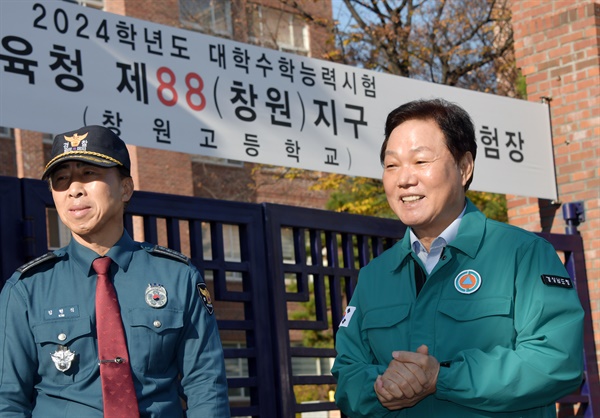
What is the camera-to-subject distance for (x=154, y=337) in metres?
3.18

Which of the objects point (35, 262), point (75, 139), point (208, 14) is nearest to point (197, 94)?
point (75, 139)

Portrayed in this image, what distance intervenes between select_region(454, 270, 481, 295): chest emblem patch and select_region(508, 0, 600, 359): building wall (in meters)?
5.59

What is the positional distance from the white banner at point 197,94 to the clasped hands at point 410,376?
325cm

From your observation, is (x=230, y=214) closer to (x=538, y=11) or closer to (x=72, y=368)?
(x=72, y=368)

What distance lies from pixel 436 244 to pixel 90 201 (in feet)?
3.70

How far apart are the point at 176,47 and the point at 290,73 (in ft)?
2.88

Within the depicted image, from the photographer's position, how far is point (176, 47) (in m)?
6.45

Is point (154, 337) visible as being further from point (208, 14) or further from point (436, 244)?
point (208, 14)

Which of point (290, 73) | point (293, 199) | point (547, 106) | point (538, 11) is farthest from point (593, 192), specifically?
point (293, 199)

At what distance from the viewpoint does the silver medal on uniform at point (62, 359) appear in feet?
10.2

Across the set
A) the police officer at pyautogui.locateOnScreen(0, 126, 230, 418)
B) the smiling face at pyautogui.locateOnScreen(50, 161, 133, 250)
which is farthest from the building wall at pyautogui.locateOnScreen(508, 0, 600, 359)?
the smiling face at pyautogui.locateOnScreen(50, 161, 133, 250)

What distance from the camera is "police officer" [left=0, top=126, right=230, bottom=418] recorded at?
3104 mm

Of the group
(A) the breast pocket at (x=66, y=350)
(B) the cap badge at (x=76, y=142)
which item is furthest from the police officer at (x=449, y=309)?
(B) the cap badge at (x=76, y=142)

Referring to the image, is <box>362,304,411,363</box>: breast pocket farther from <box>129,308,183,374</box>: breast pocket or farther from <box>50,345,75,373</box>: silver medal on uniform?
<box>50,345,75,373</box>: silver medal on uniform
